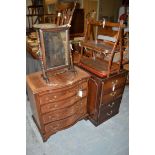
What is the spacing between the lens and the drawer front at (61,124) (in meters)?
1.85

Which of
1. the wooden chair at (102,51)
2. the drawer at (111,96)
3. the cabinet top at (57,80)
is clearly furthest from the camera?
the drawer at (111,96)

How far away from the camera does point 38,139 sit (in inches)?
77.1

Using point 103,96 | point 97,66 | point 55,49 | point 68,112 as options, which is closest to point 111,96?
point 103,96

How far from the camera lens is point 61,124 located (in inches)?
75.8

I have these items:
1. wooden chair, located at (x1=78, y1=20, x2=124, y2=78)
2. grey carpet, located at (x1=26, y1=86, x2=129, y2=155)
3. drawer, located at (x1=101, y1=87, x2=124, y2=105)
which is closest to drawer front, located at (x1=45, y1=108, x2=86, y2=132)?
grey carpet, located at (x1=26, y1=86, x2=129, y2=155)

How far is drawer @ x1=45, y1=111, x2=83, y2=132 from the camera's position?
1.85 metres

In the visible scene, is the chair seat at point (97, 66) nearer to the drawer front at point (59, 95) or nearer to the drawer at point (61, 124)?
the drawer front at point (59, 95)

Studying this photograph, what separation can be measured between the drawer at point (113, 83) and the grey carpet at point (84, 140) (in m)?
0.54

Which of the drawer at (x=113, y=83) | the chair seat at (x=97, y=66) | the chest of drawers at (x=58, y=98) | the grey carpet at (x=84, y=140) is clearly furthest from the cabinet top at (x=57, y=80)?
the grey carpet at (x=84, y=140)

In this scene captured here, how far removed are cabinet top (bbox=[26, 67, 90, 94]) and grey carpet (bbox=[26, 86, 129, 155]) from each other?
708mm
